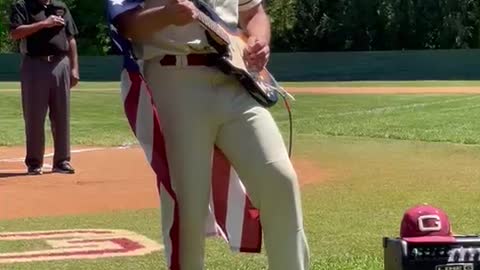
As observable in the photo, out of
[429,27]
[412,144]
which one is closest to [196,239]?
[412,144]

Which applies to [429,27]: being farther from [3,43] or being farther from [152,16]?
[152,16]

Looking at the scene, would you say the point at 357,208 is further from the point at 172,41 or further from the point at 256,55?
the point at 172,41

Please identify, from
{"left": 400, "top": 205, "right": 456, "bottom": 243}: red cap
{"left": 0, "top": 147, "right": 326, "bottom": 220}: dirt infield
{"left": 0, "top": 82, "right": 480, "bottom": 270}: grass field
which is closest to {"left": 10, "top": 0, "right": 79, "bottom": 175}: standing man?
{"left": 0, "top": 147, "right": 326, "bottom": 220}: dirt infield

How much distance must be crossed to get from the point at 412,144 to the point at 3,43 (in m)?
44.8

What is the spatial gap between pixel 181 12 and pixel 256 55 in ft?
1.57

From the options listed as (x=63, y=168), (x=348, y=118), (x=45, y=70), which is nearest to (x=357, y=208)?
(x=63, y=168)

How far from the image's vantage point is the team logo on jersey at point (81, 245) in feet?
22.1

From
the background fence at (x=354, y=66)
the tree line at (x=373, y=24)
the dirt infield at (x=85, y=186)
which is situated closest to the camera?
the dirt infield at (x=85, y=186)

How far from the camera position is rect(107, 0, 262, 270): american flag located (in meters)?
4.66

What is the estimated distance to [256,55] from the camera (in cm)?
481

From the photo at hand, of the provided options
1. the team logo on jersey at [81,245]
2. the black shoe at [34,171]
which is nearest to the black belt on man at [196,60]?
the team logo on jersey at [81,245]

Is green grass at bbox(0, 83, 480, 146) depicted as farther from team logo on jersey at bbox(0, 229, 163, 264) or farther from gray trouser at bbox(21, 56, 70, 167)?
team logo on jersey at bbox(0, 229, 163, 264)

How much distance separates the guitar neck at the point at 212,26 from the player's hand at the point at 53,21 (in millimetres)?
6067

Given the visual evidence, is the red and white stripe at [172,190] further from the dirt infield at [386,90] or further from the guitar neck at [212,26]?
the dirt infield at [386,90]
